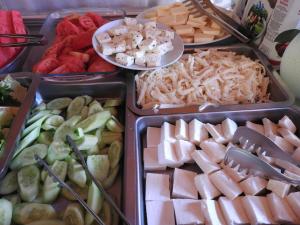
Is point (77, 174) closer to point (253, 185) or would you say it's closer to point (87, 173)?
point (87, 173)

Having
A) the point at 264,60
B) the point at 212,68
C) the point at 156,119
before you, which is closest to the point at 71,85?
the point at 156,119

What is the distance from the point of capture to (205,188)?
2.35 feet

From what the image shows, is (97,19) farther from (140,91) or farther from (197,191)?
(197,191)

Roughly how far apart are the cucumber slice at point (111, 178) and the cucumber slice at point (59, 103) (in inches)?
14.1

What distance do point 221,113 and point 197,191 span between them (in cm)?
31

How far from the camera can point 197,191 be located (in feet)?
2.40

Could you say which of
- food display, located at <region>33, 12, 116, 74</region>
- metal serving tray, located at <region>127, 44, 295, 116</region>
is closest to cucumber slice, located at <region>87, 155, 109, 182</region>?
metal serving tray, located at <region>127, 44, 295, 116</region>

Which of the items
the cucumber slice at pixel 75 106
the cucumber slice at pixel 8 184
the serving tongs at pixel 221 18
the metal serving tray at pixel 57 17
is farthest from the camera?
the metal serving tray at pixel 57 17

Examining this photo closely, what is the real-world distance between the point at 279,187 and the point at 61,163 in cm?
63

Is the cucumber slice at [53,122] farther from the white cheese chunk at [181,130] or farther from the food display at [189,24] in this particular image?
the food display at [189,24]

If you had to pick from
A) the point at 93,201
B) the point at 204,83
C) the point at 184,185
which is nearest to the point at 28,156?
the point at 93,201

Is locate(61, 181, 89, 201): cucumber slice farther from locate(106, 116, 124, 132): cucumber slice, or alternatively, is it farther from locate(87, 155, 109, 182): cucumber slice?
locate(106, 116, 124, 132): cucumber slice

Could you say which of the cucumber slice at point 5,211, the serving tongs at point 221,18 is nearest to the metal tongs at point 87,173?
the cucumber slice at point 5,211

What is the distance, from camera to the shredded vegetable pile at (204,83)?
1.01 m
